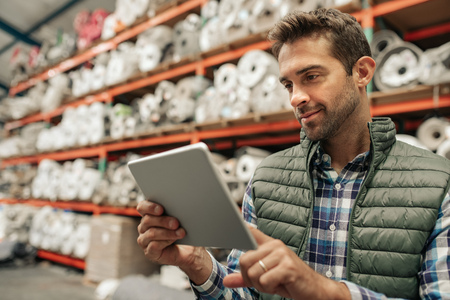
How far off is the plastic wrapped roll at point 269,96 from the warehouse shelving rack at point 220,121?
0.10m

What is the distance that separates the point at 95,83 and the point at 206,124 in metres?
3.17

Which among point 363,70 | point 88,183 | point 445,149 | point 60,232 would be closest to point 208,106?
point 445,149

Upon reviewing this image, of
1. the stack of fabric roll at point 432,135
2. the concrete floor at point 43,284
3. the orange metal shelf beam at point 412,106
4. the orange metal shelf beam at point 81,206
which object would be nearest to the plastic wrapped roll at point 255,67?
the orange metal shelf beam at point 412,106

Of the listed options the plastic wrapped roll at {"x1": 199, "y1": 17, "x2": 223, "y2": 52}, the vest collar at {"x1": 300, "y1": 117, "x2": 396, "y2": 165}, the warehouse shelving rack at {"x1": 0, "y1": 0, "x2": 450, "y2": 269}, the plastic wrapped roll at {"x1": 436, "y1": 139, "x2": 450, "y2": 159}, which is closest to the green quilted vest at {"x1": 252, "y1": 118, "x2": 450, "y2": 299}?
the vest collar at {"x1": 300, "y1": 117, "x2": 396, "y2": 165}

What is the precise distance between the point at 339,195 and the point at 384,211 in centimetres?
18

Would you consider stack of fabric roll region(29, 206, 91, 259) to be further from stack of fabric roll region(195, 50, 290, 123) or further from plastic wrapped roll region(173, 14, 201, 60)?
plastic wrapped roll region(173, 14, 201, 60)

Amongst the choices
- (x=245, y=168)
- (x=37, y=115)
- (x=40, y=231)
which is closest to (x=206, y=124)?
(x=245, y=168)

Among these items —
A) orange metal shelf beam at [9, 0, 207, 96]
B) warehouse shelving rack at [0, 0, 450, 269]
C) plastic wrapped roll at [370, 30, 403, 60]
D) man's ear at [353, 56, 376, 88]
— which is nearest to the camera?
man's ear at [353, 56, 376, 88]

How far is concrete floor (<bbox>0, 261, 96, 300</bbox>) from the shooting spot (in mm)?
4172

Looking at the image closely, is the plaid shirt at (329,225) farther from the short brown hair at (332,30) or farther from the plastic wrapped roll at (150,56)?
the plastic wrapped roll at (150,56)

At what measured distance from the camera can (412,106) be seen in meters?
2.41

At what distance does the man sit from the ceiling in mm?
7369

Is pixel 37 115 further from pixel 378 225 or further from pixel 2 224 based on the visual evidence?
pixel 378 225

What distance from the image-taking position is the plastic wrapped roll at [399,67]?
2402mm
